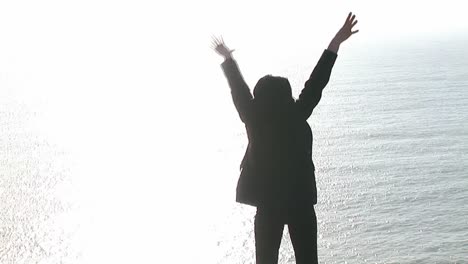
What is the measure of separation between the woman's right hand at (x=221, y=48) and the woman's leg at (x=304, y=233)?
1.14 meters

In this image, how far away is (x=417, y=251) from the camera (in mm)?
17891

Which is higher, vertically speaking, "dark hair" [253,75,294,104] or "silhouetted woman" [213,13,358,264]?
"dark hair" [253,75,294,104]

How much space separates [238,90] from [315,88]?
1.65 feet

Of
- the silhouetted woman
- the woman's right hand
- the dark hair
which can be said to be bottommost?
the silhouetted woman

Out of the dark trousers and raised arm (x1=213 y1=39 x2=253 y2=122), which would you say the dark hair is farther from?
the dark trousers

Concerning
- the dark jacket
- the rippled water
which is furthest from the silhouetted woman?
the rippled water

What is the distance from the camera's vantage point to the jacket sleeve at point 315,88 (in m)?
4.79

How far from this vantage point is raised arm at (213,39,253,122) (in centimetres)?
489

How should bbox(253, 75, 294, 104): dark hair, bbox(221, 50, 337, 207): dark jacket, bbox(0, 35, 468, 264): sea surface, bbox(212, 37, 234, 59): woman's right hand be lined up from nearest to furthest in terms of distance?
bbox(253, 75, 294, 104): dark hair < bbox(221, 50, 337, 207): dark jacket < bbox(212, 37, 234, 59): woman's right hand < bbox(0, 35, 468, 264): sea surface

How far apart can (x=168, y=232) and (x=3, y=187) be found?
325 inches

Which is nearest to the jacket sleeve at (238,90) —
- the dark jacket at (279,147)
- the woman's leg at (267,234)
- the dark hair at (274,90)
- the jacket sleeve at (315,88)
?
the dark jacket at (279,147)

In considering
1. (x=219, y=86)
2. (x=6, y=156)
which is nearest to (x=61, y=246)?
(x=6, y=156)

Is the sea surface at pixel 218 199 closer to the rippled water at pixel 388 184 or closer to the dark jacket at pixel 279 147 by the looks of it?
the rippled water at pixel 388 184

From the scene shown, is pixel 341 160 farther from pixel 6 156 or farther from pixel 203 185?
pixel 6 156
